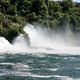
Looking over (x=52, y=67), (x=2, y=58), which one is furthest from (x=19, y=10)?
(x=52, y=67)

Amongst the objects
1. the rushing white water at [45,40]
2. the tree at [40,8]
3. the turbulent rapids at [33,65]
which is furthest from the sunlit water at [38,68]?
the tree at [40,8]

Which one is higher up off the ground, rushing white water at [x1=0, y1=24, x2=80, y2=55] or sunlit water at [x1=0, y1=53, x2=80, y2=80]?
sunlit water at [x1=0, y1=53, x2=80, y2=80]

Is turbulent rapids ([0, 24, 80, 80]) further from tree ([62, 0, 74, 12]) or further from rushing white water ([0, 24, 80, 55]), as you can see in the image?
tree ([62, 0, 74, 12])

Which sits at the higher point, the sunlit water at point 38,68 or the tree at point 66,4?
the sunlit water at point 38,68

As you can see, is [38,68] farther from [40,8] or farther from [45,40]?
[40,8]

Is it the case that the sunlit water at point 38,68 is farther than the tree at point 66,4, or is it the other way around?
the tree at point 66,4

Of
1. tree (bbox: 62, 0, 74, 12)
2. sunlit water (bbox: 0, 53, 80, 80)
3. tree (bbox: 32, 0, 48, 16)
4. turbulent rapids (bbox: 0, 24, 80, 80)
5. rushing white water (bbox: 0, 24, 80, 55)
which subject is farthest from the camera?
tree (bbox: 62, 0, 74, 12)

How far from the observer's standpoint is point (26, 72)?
52.5 m

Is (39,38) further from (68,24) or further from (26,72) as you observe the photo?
(26,72)

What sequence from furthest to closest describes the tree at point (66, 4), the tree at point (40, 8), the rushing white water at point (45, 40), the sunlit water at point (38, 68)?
1. the tree at point (66, 4)
2. the tree at point (40, 8)
3. the rushing white water at point (45, 40)
4. the sunlit water at point (38, 68)

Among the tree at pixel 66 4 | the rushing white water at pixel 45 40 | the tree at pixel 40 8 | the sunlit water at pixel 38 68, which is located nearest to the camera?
the sunlit water at pixel 38 68

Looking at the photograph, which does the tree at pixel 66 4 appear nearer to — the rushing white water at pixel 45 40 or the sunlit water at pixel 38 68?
the rushing white water at pixel 45 40

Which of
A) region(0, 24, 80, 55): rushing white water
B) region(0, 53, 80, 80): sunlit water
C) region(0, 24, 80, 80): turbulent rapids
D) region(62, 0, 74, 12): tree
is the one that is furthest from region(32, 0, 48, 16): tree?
region(0, 53, 80, 80): sunlit water

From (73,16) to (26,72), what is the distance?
90200 millimetres
